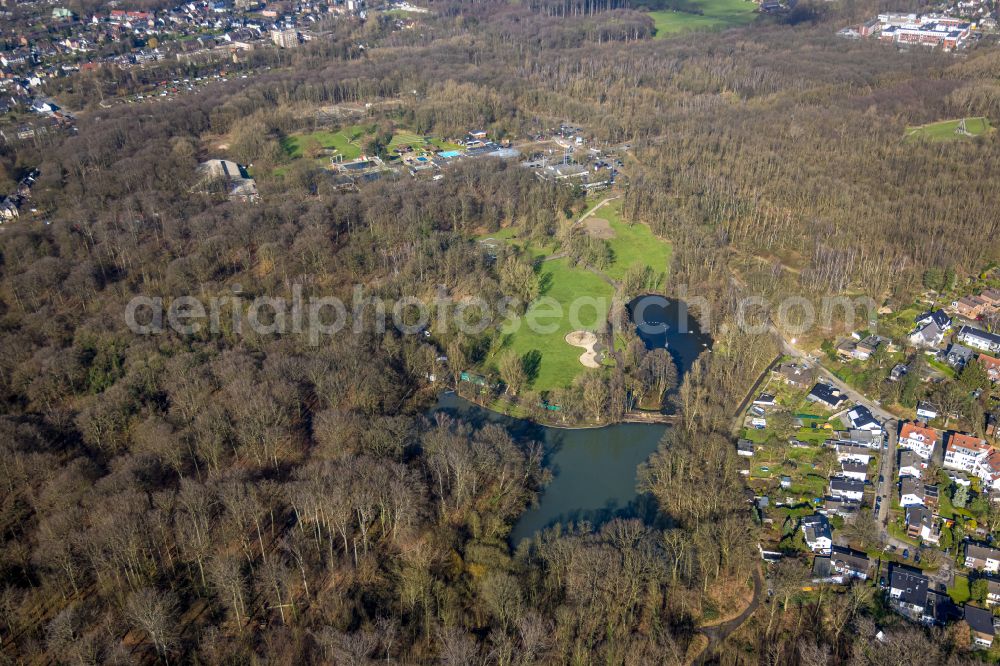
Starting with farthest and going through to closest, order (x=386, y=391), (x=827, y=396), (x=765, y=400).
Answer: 1. (x=765, y=400)
2. (x=827, y=396)
3. (x=386, y=391)

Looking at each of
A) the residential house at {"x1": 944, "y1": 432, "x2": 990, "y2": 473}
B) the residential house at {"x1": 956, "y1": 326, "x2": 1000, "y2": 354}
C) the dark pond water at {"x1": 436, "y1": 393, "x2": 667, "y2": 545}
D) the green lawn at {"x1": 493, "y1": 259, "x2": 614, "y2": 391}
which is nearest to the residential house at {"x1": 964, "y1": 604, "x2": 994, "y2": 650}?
the residential house at {"x1": 944, "y1": 432, "x2": 990, "y2": 473}

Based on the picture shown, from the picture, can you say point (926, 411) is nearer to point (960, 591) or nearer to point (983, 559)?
point (983, 559)

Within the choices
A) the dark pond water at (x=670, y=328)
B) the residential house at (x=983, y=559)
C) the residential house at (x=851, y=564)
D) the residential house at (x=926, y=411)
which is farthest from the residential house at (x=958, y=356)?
the residential house at (x=851, y=564)

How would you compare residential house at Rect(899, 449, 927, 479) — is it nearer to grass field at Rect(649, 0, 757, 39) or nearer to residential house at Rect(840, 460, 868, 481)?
residential house at Rect(840, 460, 868, 481)

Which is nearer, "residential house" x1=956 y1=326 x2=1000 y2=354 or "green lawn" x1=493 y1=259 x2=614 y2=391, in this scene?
"residential house" x1=956 y1=326 x2=1000 y2=354

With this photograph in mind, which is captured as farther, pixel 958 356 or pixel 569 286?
pixel 569 286

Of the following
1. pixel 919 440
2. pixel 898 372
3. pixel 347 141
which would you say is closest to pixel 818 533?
pixel 919 440

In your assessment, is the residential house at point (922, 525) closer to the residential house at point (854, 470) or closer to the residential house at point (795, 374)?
the residential house at point (854, 470)

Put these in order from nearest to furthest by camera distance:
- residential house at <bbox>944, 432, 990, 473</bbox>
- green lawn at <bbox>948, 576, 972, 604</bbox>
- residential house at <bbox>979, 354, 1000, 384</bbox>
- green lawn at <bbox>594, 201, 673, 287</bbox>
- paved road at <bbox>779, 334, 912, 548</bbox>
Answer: green lawn at <bbox>948, 576, 972, 604</bbox>, paved road at <bbox>779, 334, 912, 548</bbox>, residential house at <bbox>944, 432, 990, 473</bbox>, residential house at <bbox>979, 354, 1000, 384</bbox>, green lawn at <bbox>594, 201, 673, 287</bbox>
